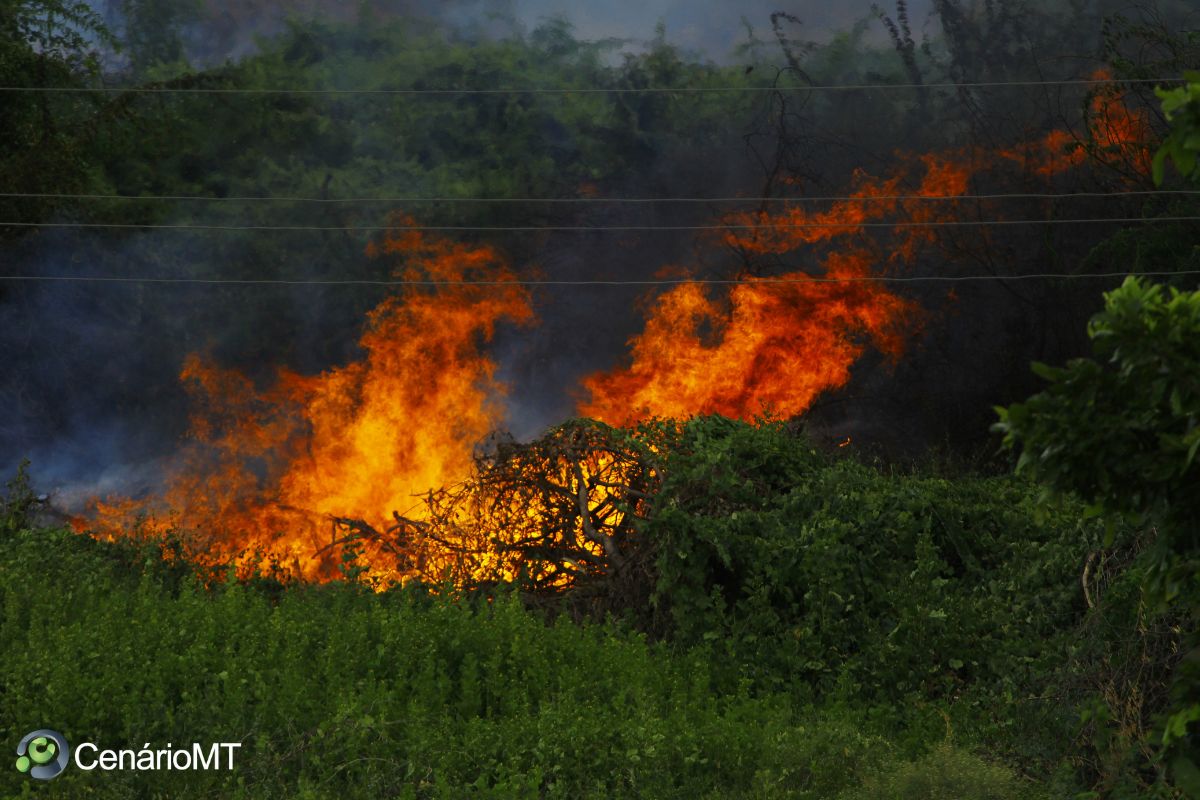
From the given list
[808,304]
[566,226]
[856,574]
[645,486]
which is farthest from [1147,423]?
[566,226]

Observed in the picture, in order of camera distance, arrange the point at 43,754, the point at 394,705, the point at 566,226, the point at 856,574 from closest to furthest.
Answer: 1. the point at 43,754
2. the point at 394,705
3. the point at 856,574
4. the point at 566,226

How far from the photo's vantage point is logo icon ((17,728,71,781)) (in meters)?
8.60

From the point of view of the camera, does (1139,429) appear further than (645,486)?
No

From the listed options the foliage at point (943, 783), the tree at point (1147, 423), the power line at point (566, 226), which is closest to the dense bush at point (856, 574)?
the foliage at point (943, 783)

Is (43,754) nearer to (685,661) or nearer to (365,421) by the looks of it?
(685,661)

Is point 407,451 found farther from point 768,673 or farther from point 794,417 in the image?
point 768,673

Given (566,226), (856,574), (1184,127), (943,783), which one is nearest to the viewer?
(1184,127)

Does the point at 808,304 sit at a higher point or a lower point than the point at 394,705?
higher

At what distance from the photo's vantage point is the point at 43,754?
28.8 ft

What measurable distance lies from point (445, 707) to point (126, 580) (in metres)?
4.63

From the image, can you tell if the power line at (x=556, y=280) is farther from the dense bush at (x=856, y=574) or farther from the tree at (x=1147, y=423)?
the tree at (x=1147, y=423)

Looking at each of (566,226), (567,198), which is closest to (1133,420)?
Result: (566,226)

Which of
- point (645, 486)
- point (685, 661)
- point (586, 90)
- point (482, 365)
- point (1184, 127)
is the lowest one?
point (685, 661)

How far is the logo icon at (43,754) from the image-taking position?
28.2 feet
